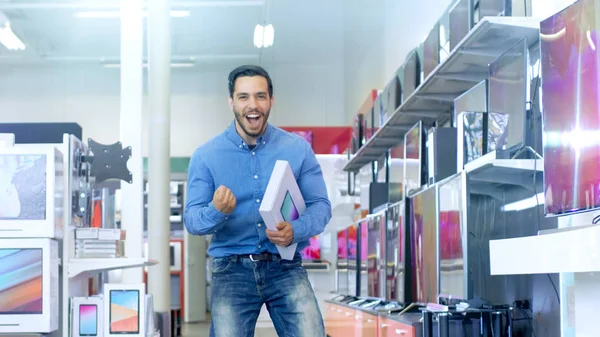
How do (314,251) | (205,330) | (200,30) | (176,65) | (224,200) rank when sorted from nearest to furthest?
1. (224,200)
2. (314,251)
3. (205,330)
4. (200,30)
5. (176,65)

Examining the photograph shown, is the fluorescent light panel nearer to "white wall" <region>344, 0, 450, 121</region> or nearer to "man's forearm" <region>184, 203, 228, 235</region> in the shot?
"white wall" <region>344, 0, 450, 121</region>

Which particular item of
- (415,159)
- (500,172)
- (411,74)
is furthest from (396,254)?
(500,172)

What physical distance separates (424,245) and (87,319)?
5.66ft

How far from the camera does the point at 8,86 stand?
13508 mm

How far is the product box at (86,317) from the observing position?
4.60 metres

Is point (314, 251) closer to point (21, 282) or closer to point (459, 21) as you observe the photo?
point (21, 282)

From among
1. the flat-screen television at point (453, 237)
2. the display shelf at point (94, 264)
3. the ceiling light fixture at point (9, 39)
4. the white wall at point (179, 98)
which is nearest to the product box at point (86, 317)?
the display shelf at point (94, 264)

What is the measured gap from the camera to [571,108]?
2260 millimetres

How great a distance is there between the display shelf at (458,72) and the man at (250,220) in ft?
3.51

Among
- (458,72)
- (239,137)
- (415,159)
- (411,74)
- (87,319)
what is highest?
(411,74)

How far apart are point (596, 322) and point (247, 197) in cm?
100

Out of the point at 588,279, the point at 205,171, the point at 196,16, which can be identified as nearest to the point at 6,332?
the point at 205,171

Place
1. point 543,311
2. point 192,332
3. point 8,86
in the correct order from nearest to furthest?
point 543,311
point 192,332
point 8,86

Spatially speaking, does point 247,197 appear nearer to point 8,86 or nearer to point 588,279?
point 588,279
